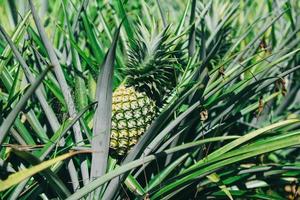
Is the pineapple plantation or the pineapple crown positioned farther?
the pineapple crown

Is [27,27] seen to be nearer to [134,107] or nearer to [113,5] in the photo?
[134,107]

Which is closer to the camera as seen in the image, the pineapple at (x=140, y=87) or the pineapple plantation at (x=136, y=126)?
the pineapple plantation at (x=136, y=126)

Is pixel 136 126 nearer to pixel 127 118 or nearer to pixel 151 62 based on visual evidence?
pixel 127 118

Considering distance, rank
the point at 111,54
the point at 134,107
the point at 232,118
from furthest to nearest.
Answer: the point at 232,118, the point at 134,107, the point at 111,54

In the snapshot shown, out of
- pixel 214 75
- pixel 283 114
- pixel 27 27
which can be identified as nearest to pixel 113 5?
pixel 27 27

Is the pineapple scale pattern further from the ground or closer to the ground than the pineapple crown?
closer to the ground
